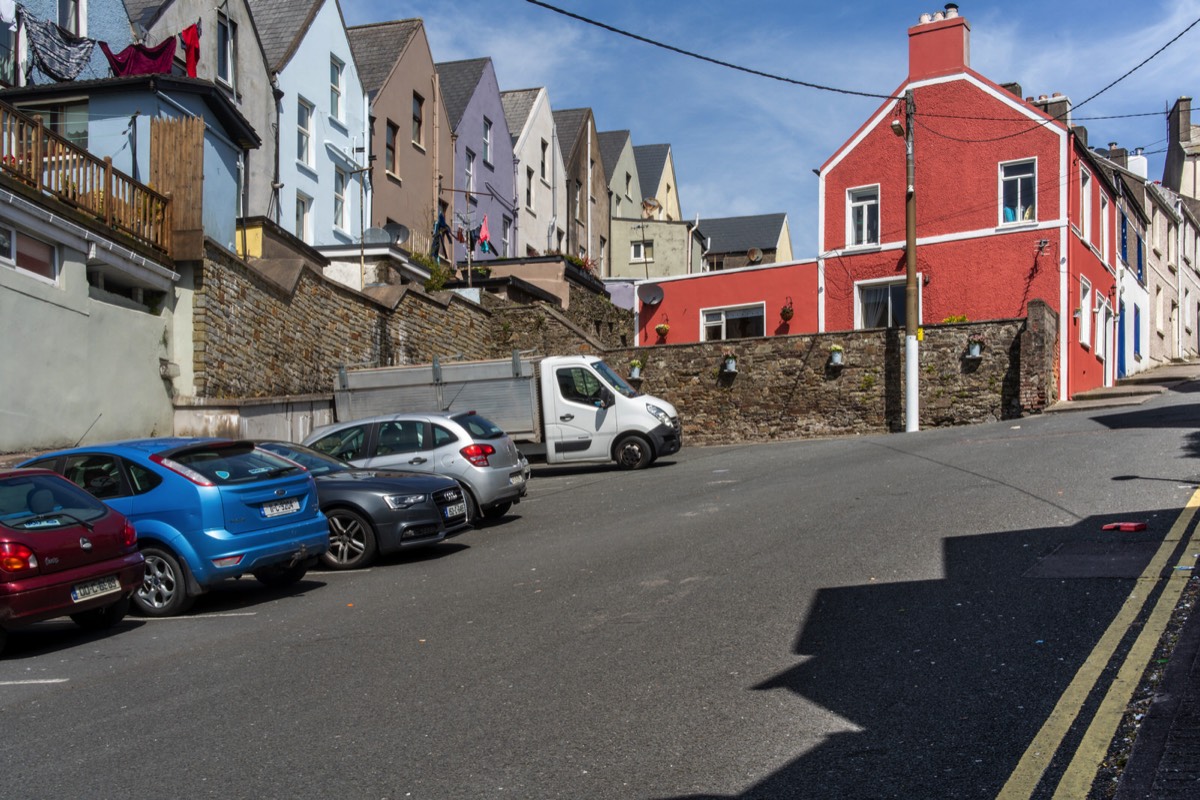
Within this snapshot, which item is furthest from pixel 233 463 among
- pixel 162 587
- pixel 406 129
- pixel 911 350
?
pixel 406 129

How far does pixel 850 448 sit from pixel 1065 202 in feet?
38.0

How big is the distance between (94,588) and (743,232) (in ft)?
196

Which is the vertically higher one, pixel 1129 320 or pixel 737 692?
pixel 1129 320

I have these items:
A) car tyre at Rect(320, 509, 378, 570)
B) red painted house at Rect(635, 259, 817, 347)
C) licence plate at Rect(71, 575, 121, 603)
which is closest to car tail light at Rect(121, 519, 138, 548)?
licence plate at Rect(71, 575, 121, 603)

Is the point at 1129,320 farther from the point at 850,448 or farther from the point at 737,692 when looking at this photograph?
the point at 737,692

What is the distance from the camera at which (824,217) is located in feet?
105

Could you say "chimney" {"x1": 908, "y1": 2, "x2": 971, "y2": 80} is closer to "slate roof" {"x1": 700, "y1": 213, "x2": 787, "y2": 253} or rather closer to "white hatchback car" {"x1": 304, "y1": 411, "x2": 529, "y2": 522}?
"white hatchback car" {"x1": 304, "y1": 411, "x2": 529, "y2": 522}

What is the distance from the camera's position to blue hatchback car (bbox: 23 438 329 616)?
10.4 m

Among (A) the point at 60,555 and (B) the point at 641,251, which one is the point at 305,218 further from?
(B) the point at 641,251

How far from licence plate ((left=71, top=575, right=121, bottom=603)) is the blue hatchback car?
59 cm

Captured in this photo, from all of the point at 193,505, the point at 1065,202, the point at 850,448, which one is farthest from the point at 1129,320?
the point at 193,505

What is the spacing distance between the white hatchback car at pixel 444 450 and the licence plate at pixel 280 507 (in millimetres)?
3708

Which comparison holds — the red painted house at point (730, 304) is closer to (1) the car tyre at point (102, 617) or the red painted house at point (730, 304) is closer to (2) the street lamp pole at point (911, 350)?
(2) the street lamp pole at point (911, 350)

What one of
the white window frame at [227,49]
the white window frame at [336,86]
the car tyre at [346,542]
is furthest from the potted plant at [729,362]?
the car tyre at [346,542]
